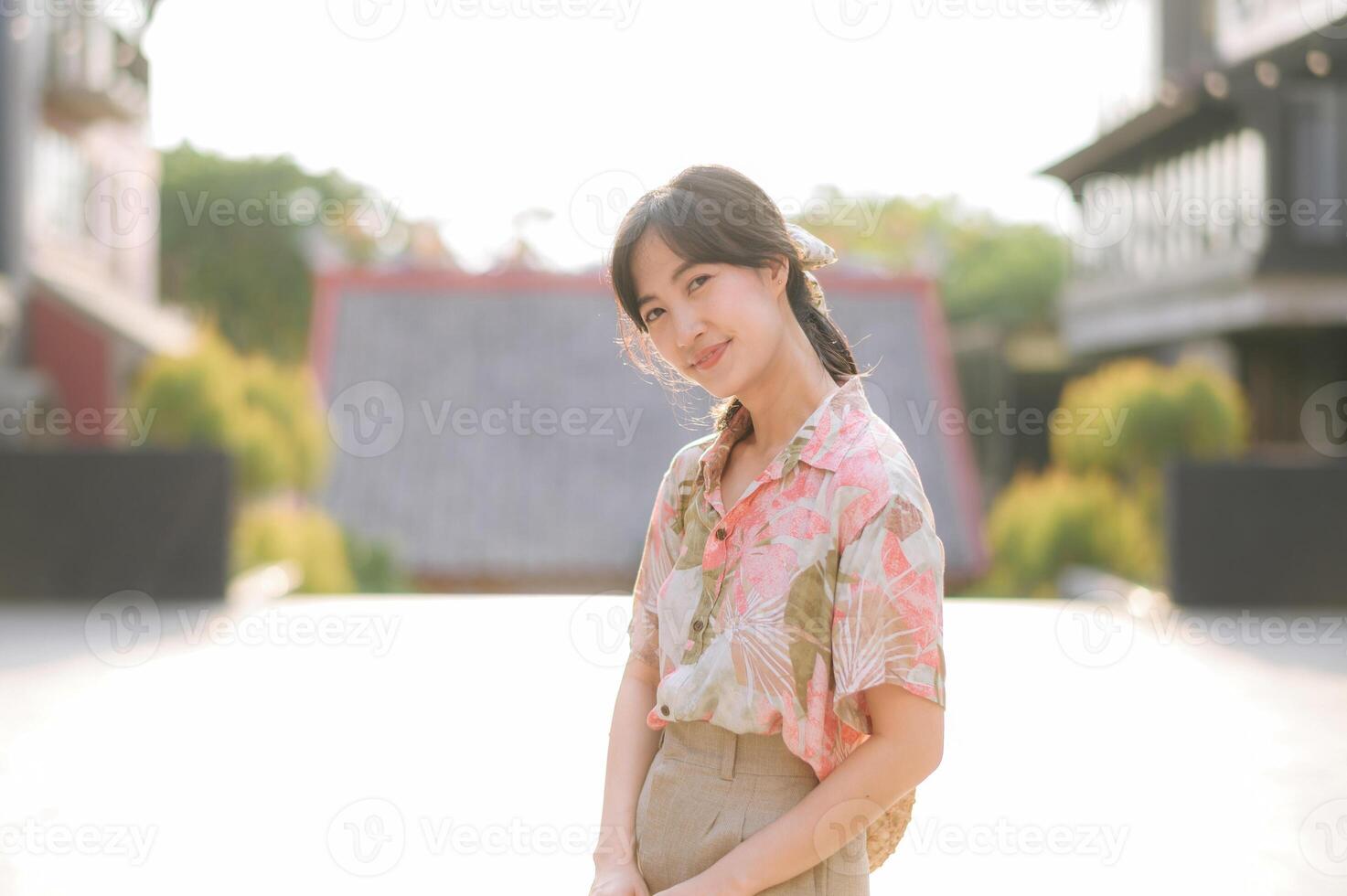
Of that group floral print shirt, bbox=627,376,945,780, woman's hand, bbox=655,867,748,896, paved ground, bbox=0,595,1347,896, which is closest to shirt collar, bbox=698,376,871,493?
floral print shirt, bbox=627,376,945,780

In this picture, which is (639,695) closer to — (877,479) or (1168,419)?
(877,479)

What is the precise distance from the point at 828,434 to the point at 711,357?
18 cm

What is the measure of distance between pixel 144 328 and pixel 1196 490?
16.0m

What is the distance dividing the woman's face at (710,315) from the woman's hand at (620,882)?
23.8 inches

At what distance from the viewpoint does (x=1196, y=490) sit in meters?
10.8

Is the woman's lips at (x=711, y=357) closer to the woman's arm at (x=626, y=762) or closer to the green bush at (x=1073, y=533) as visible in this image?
the woman's arm at (x=626, y=762)

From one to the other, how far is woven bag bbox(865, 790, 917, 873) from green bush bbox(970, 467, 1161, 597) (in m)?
10.6

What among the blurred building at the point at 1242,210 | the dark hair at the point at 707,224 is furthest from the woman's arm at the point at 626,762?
the blurred building at the point at 1242,210

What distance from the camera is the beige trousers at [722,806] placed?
1.63m

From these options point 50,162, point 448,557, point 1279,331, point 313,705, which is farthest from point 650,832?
point 50,162

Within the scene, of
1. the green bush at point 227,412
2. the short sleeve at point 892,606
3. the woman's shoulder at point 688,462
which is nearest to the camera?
the short sleeve at point 892,606

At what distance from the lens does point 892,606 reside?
1518 millimetres

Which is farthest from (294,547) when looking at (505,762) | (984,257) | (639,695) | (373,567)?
(984,257)

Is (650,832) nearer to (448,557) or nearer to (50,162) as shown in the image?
(448,557)
